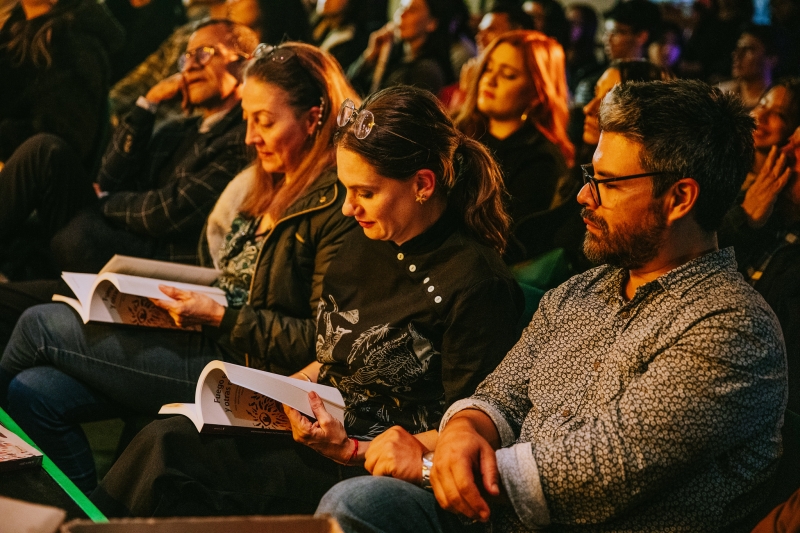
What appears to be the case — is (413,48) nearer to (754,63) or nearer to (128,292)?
(754,63)

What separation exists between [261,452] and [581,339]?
2.26 feet

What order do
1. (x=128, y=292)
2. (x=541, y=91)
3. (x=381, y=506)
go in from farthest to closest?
1. (x=541, y=91)
2. (x=128, y=292)
3. (x=381, y=506)

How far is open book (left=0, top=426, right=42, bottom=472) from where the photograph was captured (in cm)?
156

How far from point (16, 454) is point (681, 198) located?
1281 millimetres

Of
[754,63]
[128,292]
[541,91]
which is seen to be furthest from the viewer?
[754,63]

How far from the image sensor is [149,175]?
10.7 ft

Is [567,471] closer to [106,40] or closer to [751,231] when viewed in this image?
[751,231]

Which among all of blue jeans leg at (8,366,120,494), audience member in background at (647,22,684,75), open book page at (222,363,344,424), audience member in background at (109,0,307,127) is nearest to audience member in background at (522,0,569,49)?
audience member in background at (647,22,684,75)

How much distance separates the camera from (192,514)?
1700mm

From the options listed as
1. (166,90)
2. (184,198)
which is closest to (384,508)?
(184,198)

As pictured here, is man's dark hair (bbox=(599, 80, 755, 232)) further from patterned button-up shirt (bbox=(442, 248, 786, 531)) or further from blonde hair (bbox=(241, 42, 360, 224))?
blonde hair (bbox=(241, 42, 360, 224))

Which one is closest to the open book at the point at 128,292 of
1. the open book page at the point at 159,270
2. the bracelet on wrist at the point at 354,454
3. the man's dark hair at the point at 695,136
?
the open book page at the point at 159,270

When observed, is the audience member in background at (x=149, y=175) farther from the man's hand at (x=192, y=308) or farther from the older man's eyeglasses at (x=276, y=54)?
the man's hand at (x=192, y=308)

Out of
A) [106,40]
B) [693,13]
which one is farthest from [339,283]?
[693,13]
